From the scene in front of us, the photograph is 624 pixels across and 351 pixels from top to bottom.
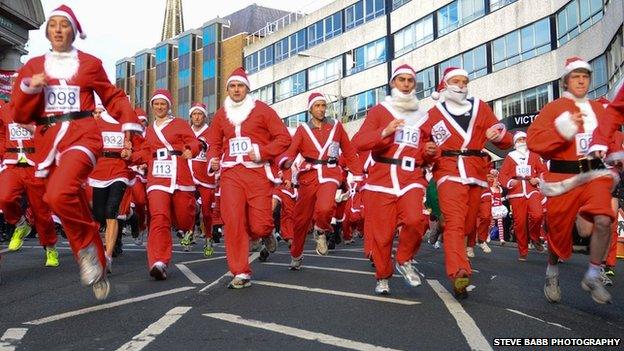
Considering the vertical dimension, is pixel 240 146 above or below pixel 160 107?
below

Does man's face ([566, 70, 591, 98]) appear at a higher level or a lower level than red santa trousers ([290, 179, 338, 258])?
higher

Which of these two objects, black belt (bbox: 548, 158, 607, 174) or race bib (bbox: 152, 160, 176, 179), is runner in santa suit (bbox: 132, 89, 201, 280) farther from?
black belt (bbox: 548, 158, 607, 174)

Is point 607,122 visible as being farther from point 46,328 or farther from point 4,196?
point 4,196

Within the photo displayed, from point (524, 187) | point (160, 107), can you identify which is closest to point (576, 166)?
point (160, 107)

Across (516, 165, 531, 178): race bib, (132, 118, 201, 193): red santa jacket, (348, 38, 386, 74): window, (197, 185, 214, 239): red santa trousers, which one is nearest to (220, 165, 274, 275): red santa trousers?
(132, 118, 201, 193): red santa jacket

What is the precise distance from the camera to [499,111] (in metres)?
33.7

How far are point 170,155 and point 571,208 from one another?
15.3 feet

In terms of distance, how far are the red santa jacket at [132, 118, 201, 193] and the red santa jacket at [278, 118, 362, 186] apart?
158 cm

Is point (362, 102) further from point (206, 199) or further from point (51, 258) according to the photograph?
point (51, 258)

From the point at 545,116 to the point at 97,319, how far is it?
415 cm

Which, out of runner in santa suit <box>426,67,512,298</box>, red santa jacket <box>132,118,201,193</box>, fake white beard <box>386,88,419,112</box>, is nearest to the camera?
runner in santa suit <box>426,67,512,298</box>

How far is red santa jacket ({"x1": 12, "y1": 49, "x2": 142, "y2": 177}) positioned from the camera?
575cm

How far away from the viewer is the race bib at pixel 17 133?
8945mm

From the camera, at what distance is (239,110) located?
→ 25.1ft
